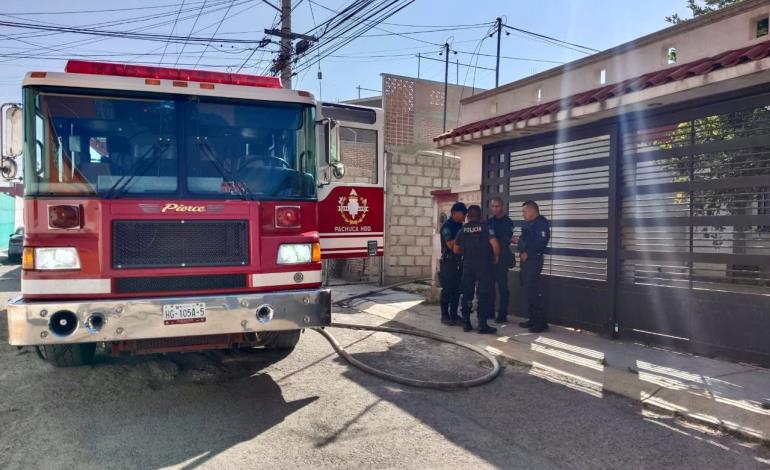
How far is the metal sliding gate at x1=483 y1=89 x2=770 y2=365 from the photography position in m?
5.43

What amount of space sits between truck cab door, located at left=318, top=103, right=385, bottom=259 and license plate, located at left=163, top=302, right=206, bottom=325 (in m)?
1.64

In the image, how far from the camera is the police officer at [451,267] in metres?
7.75

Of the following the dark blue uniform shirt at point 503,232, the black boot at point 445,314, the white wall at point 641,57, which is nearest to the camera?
the white wall at point 641,57

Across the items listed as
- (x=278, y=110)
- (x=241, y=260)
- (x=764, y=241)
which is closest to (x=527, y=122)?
(x=764, y=241)

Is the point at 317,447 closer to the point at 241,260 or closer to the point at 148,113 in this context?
the point at 241,260

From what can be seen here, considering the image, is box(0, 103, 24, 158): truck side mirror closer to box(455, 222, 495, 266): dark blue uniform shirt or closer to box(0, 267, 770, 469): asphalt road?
box(0, 267, 770, 469): asphalt road

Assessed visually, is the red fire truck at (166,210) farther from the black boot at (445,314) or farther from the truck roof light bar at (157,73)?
the black boot at (445,314)

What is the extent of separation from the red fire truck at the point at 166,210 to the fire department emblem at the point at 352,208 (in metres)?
0.92

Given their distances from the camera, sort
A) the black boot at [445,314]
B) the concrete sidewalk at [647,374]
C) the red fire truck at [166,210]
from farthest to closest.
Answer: the black boot at [445,314] < the concrete sidewalk at [647,374] < the red fire truck at [166,210]

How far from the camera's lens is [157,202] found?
13.6 feet

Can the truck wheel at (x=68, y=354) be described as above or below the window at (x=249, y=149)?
below

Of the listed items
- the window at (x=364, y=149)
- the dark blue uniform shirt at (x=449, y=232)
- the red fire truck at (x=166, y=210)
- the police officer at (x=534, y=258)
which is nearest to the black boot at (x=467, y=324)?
the police officer at (x=534, y=258)

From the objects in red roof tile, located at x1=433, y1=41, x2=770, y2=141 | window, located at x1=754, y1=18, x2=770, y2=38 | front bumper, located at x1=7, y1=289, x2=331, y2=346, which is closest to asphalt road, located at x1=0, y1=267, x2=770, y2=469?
front bumper, located at x1=7, y1=289, x2=331, y2=346

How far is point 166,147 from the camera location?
14.3ft
